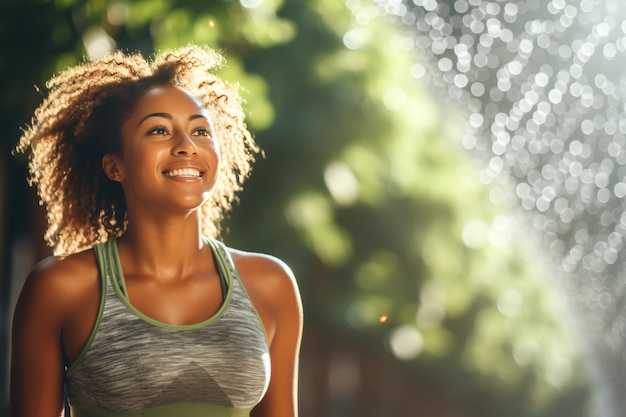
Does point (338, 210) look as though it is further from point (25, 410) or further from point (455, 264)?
point (25, 410)

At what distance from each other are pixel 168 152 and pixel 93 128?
14 cm

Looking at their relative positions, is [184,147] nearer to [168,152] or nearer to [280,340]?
[168,152]

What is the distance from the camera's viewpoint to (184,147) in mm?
1064

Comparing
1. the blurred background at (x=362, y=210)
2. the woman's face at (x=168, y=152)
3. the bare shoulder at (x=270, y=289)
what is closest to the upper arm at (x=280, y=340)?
the bare shoulder at (x=270, y=289)

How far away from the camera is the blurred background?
2215 millimetres

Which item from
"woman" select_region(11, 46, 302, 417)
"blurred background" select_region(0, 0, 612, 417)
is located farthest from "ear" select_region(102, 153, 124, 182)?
"blurred background" select_region(0, 0, 612, 417)

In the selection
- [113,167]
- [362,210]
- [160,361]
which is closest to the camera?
[160,361]

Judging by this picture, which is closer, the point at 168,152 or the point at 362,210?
the point at 168,152

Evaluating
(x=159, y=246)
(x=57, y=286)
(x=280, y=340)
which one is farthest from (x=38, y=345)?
(x=280, y=340)

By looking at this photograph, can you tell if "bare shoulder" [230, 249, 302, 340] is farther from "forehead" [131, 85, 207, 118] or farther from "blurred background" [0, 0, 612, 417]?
"blurred background" [0, 0, 612, 417]

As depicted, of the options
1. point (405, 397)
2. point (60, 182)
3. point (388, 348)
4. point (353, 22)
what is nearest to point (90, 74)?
point (60, 182)

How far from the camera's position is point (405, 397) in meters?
4.18

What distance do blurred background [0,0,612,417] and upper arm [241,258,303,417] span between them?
762mm

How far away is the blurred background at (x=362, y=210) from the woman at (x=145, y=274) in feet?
1.98
